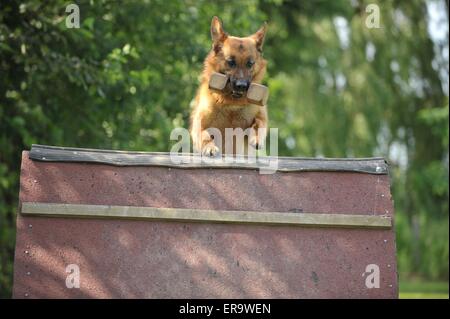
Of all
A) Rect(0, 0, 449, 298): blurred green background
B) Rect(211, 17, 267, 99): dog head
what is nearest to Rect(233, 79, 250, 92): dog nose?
Rect(211, 17, 267, 99): dog head

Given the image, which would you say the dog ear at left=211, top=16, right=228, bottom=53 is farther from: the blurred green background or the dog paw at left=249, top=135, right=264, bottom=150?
the blurred green background

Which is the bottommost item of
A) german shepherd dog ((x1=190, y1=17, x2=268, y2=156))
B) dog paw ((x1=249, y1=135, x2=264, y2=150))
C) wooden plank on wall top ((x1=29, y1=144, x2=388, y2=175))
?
wooden plank on wall top ((x1=29, y1=144, x2=388, y2=175))

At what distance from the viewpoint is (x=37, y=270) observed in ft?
16.1

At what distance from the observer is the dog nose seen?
6.06 m

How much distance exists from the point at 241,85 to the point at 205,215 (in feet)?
5.02

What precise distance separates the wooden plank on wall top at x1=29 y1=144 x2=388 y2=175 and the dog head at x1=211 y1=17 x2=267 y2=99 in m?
1.11

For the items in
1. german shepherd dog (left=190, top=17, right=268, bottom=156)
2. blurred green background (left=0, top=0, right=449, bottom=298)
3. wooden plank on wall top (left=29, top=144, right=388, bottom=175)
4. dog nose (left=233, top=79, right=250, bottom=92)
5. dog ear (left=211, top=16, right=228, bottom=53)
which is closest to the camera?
wooden plank on wall top (left=29, top=144, right=388, bottom=175)

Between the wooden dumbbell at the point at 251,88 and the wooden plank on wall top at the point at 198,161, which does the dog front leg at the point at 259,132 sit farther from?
the wooden plank on wall top at the point at 198,161

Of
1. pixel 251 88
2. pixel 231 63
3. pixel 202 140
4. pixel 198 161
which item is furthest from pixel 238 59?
pixel 198 161

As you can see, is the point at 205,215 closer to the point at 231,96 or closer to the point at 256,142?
the point at 256,142

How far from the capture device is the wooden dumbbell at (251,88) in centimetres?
615

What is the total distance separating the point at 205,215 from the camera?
16.4 ft

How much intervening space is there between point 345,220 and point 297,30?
13.0m
